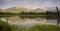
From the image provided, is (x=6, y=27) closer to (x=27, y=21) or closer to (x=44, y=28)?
(x=27, y=21)

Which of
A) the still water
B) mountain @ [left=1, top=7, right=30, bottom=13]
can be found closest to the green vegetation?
the still water

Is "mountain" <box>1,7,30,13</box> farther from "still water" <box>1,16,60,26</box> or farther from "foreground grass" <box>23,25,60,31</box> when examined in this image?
"foreground grass" <box>23,25,60,31</box>

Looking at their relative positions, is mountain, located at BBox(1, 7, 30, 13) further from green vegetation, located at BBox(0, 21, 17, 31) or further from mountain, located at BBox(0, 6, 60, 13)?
green vegetation, located at BBox(0, 21, 17, 31)

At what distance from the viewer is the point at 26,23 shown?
1784mm

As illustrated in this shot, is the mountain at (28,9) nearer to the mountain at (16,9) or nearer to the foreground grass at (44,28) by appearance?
the mountain at (16,9)

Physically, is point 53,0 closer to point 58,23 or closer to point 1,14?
point 58,23

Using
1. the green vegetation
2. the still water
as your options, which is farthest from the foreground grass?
the green vegetation

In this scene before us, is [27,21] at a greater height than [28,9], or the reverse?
[28,9]

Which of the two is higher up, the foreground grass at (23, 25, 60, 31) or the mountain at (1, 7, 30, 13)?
the mountain at (1, 7, 30, 13)

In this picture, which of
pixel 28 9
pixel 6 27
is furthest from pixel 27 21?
pixel 6 27

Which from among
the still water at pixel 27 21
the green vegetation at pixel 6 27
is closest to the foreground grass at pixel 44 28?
the still water at pixel 27 21

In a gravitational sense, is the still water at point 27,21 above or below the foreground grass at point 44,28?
above

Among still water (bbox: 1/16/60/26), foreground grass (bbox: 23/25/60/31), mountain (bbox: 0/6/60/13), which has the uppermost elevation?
mountain (bbox: 0/6/60/13)

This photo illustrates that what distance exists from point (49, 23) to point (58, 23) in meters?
0.12
